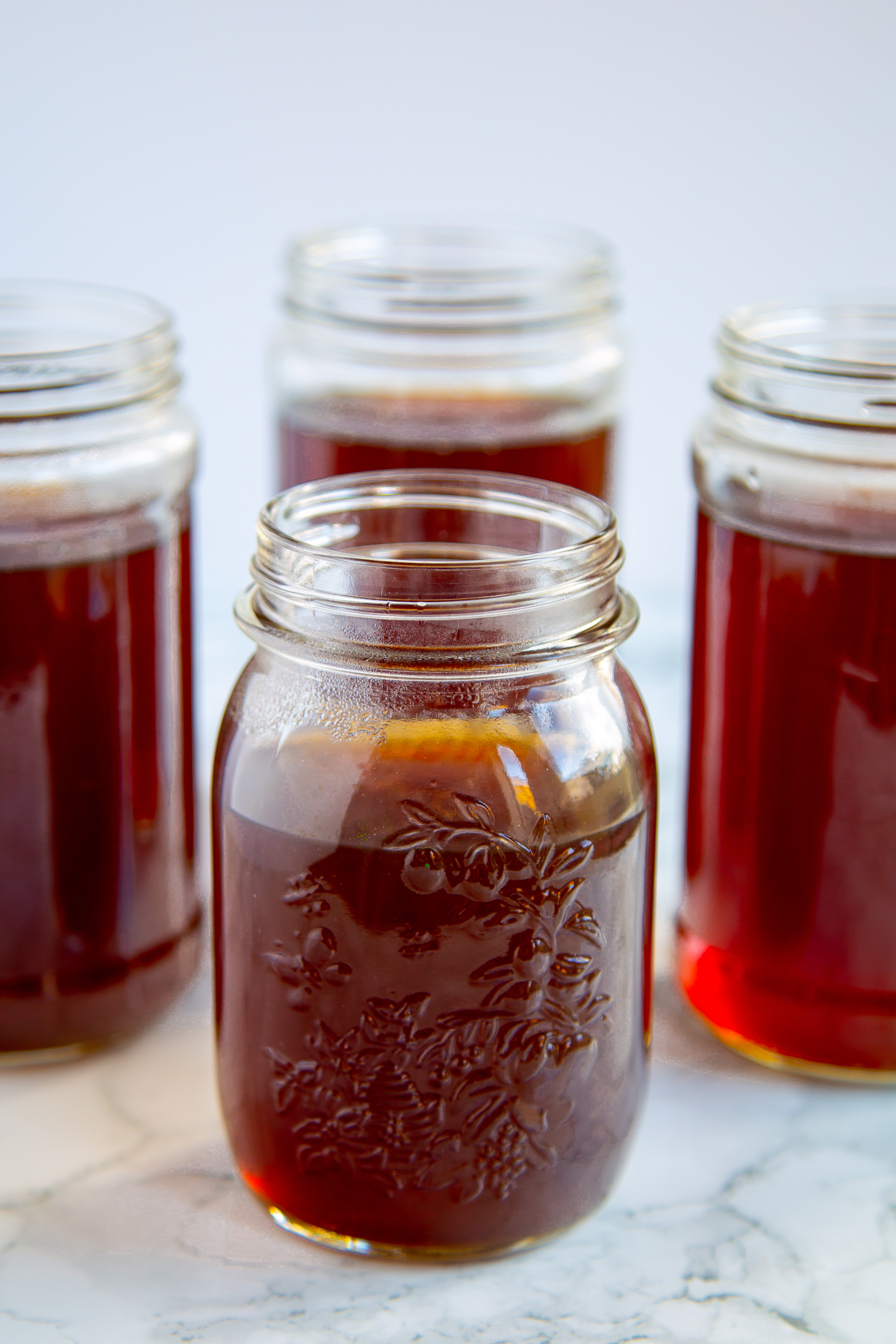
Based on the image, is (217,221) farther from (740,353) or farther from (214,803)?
(214,803)

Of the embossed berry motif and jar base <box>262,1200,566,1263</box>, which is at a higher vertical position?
the embossed berry motif

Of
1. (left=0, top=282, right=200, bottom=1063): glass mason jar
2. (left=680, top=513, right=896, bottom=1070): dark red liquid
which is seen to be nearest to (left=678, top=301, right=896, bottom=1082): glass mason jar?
(left=680, top=513, right=896, bottom=1070): dark red liquid

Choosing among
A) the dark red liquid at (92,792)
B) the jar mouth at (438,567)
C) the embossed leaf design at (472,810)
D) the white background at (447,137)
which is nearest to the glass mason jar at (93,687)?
the dark red liquid at (92,792)

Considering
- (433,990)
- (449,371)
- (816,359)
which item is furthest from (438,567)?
(449,371)

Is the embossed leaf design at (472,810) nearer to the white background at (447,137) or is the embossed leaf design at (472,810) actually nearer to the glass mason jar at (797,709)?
the glass mason jar at (797,709)

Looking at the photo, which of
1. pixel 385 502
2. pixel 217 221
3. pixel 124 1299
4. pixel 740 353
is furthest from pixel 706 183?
pixel 124 1299

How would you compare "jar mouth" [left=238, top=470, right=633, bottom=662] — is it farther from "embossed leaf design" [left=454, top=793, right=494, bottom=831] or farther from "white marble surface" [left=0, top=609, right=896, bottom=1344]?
"white marble surface" [left=0, top=609, right=896, bottom=1344]
